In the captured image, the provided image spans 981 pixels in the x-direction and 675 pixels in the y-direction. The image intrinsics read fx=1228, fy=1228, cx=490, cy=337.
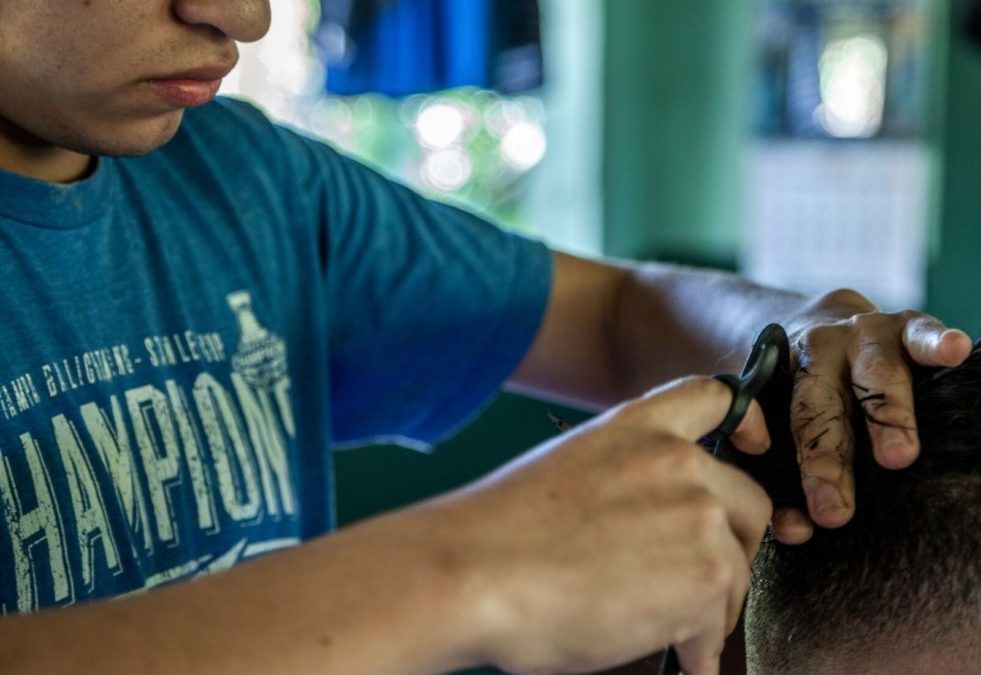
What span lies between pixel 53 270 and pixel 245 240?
0.28m

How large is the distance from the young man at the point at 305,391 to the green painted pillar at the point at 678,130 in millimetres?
3143

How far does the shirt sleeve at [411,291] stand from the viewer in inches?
61.9

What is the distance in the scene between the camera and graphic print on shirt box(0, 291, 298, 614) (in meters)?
1.14

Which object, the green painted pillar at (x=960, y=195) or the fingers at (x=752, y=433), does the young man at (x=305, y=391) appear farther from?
the green painted pillar at (x=960, y=195)

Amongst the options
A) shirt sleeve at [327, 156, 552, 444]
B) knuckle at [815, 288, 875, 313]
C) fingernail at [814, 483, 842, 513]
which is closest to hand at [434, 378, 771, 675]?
fingernail at [814, 483, 842, 513]

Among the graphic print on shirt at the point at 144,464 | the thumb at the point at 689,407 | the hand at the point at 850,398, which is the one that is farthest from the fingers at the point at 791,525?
the graphic print on shirt at the point at 144,464

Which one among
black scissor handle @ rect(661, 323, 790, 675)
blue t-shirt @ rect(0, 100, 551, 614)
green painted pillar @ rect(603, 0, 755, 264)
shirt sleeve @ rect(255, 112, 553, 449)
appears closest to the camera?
black scissor handle @ rect(661, 323, 790, 675)

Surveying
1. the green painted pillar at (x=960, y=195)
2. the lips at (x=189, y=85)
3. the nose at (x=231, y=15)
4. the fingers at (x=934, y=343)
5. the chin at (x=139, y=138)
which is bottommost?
the green painted pillar at (x=960, y=195)

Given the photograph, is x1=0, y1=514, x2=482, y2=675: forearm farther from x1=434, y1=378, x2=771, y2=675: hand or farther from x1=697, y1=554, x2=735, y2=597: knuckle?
x1=697, y1=554, x2=735, y2=597: knuckle

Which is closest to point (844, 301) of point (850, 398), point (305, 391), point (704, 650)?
point (850, 398)

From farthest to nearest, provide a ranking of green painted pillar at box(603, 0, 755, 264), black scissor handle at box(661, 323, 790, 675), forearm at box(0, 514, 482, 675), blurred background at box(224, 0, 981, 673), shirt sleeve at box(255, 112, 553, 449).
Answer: green painted pillar at box(603, 0, 755, 264) < blurred background at box(224, 0, 981, 673) < shirt sleeve at box(255, 112, 553, 449) < black scissor handle at box(661, 323, 790, 675) < forearm at box(0, 514, 482, 675)

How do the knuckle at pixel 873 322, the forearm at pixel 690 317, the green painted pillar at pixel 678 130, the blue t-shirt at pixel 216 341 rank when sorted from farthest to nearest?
the green painted pillar at pixel 678 130
the forearm at pixel 690 317
the blue t-shirt at pixel 216 341
the knuckle at pixel 873 322

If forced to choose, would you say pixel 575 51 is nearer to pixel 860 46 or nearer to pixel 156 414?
pixel 860 46

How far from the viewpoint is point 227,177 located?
4.83 feet
